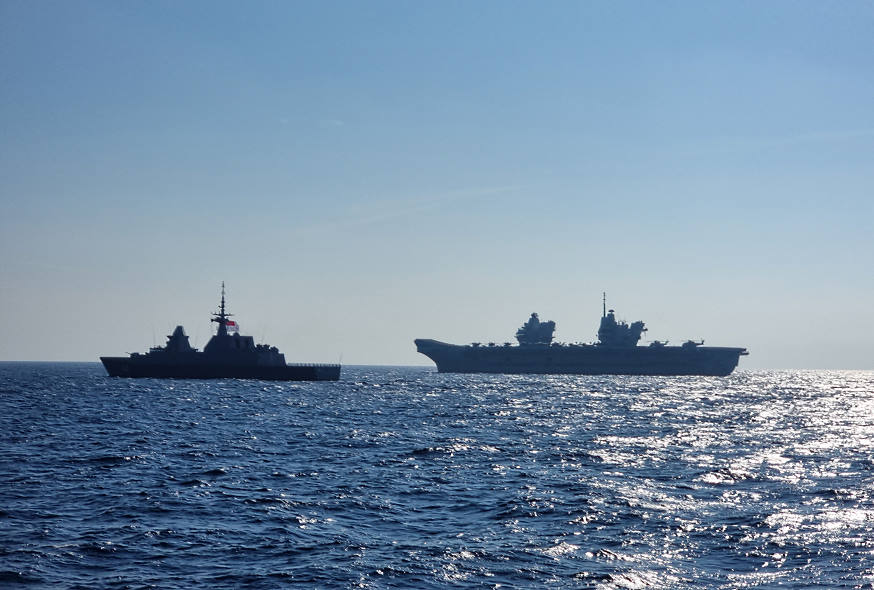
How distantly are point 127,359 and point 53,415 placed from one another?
171ft

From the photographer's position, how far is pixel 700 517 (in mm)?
20297

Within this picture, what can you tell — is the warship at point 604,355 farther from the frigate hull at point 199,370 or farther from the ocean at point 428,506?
the ocean at point 428,506

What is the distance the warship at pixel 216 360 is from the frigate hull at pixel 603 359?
56237mm

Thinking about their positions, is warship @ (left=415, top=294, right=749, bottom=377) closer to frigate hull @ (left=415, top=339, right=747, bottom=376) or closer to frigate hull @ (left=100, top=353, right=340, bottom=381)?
frigate hull @ (left=415, top=339, right=747, bottom=376)

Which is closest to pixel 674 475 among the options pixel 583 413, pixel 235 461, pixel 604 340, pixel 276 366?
pixel 235 461

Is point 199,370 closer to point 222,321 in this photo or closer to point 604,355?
point 222,321

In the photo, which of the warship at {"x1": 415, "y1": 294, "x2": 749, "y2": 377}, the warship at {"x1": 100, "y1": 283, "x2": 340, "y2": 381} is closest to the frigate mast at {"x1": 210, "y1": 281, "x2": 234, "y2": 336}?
the warship at {"x1": 100, "y1": 283, "x2": 340, "y2": 381}

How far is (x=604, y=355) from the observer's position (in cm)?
14575

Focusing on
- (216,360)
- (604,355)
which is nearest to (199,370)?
(216,360)

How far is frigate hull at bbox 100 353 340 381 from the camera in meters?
97.6

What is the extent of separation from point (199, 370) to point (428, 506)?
3235 inches

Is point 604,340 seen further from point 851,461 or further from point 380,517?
point 380,517

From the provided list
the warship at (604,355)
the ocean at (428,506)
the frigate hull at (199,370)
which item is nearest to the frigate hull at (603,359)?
the warship at (604,355)

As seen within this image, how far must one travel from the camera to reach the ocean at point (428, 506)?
1507 cm
